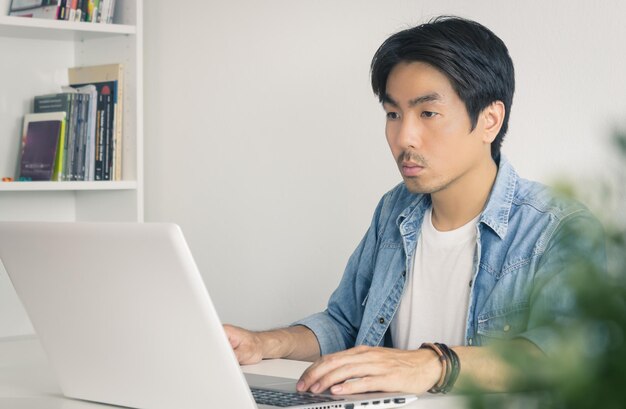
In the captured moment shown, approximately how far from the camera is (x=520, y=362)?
0.20m

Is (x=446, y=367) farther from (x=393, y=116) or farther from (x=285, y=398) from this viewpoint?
(x=393, y=116)

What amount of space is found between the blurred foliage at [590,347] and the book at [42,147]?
2.69 m

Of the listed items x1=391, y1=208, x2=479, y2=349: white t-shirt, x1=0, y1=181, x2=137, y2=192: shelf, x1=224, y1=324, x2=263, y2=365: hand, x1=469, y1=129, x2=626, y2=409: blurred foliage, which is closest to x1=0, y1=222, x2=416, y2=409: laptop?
x1=224, y1=324, x2=263, y2=365: hand

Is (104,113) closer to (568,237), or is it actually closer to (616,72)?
(616,72)

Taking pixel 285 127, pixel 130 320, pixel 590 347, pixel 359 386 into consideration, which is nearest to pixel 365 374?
pixel 359 386

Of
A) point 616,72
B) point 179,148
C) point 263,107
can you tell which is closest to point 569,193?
point 616,72

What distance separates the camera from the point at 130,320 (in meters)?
1.08

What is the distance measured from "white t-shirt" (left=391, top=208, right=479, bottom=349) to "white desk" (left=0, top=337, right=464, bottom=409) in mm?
263

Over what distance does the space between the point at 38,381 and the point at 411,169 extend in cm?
76

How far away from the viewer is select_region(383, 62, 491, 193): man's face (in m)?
1.66

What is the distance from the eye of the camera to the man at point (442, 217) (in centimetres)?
157

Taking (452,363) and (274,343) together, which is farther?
(274,343)

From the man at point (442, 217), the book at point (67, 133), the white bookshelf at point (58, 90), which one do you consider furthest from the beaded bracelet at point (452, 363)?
the book at point (67, 133)

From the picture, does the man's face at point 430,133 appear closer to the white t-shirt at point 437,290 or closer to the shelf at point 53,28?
the white t-shirt at point 437,290
